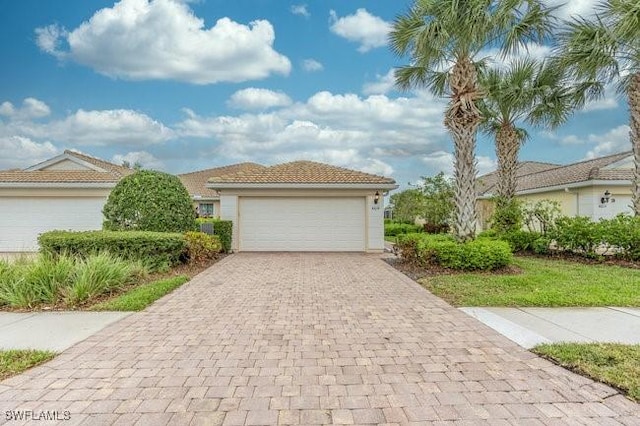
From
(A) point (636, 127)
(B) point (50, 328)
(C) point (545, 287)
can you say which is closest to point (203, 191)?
(B) point (50, 328)

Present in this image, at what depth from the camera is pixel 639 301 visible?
21.2 ft

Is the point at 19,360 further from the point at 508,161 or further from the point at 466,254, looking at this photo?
the point at 508,161

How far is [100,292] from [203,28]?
392 inches

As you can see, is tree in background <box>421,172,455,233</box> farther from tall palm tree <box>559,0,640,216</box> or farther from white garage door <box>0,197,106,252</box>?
white garage door <box>0,197,106,252</box>

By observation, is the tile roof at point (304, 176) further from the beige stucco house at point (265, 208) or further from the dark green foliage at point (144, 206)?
the dark green foliage at point (144, 206)

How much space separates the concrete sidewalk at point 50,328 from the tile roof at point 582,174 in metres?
18.0

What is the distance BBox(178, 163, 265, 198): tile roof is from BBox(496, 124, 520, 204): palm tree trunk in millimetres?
15965

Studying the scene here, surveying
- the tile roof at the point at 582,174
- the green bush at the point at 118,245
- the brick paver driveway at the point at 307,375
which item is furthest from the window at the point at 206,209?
the brick paver driveway at the point at 307,375

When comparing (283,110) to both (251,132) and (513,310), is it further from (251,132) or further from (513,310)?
(513,310)

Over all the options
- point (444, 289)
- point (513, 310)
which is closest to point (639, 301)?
point (513, 310)

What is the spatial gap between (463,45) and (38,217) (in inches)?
696

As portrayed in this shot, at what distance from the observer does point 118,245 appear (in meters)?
9.40

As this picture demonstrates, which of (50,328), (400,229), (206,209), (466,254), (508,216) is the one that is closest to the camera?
(50,328)

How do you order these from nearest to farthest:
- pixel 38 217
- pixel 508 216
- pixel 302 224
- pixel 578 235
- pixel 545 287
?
pixel 545 287 → pixel 578 235 → pixel 508 216 → pixel 302 224 → pixel 38 217
